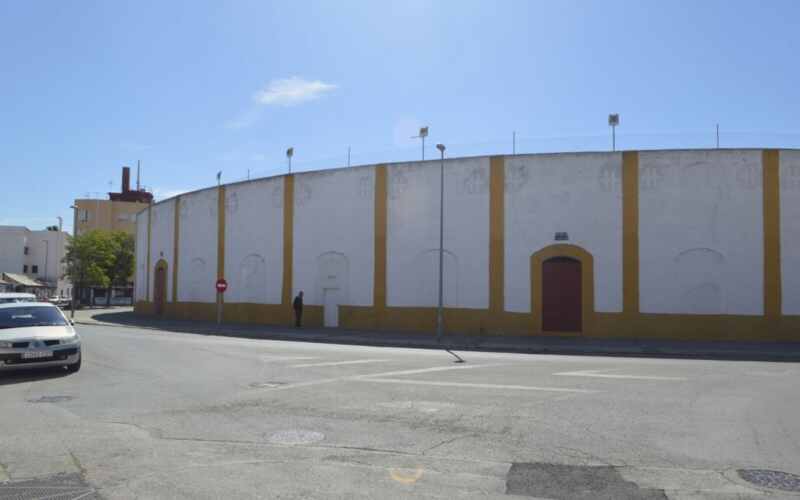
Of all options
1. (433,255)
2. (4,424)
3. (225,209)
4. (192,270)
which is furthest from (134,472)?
(192,270)

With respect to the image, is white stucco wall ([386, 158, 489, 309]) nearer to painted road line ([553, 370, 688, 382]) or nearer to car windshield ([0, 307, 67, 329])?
painted road line ([553, 370, 688, 382])

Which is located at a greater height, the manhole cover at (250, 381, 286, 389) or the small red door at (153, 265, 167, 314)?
the small red door at (153, 265, 167, 314)

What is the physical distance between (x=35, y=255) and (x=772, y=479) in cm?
9874

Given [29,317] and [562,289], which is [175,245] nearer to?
[562,289]

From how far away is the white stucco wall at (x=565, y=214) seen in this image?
2520 cm

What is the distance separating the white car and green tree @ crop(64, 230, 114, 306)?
49470mm

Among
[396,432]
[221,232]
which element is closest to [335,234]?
[221,232]

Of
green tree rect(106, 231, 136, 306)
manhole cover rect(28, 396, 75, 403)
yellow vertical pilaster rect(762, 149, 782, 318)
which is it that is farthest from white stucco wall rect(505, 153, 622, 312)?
green tree rect(106, 231, 136, 306)

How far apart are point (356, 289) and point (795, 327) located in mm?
17611

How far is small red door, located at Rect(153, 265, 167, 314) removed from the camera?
130 feet

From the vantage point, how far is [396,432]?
25.2 feet

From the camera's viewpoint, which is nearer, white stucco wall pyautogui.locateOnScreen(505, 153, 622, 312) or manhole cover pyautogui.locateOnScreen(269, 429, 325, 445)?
manhole cover pyautogui.locateOnScreen(269, 429, 325, 445)

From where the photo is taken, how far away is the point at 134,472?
19.6 ft

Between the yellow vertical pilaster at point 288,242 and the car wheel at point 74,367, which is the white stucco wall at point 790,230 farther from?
the car wheel at point 74,367
